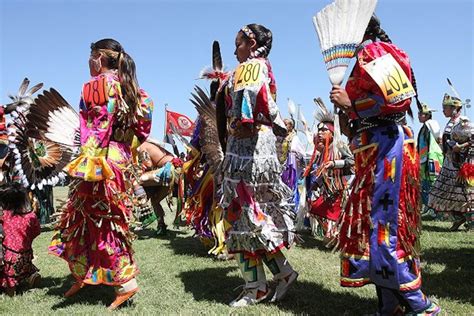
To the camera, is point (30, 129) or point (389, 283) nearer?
point (389, 283)

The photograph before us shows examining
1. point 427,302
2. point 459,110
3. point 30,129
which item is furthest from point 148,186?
point 427,302

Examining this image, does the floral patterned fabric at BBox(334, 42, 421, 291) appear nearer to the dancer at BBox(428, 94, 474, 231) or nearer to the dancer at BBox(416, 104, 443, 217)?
the dancer at BBox(428, 94, 474, 231)

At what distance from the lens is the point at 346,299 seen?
10.6ft

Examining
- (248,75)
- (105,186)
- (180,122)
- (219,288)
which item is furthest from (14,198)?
(180,122)

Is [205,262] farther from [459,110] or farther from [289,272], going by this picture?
[459,110]

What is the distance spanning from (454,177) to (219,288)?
155 inches

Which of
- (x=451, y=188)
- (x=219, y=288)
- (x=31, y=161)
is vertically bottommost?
(x=219, y=288)

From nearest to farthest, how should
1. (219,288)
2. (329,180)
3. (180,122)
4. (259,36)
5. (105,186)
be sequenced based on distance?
(105,186)
(259,36)
(219,288)
(329,180)
(180,122)

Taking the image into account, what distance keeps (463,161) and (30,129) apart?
492 cm

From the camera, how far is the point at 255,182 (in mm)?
3152

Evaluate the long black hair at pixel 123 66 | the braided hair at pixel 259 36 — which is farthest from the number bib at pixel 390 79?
the long black hair at pixel 123 66

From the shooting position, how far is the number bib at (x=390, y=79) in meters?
2.38

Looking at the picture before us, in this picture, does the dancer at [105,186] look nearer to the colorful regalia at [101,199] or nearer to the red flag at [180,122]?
the colorful regalia at [101,199]

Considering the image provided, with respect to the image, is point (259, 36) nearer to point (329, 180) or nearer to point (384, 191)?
point (384, 191)
